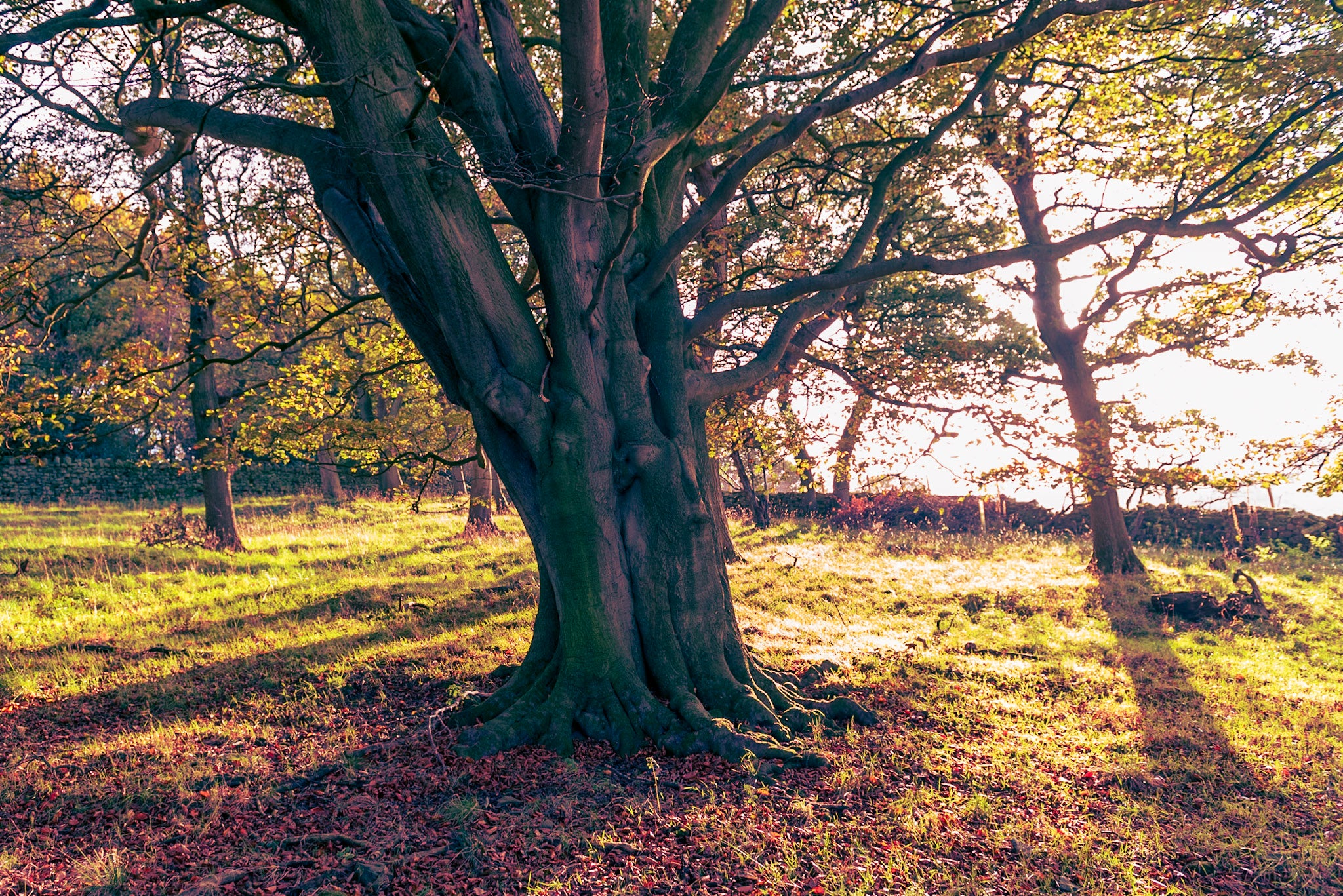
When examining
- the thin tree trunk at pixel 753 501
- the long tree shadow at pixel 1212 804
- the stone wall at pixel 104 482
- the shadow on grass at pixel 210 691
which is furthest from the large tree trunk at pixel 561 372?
the stone wall at pixel 104 482

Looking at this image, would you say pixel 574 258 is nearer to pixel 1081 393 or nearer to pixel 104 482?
pixel 1081 393

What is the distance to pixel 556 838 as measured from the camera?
421 centimetres

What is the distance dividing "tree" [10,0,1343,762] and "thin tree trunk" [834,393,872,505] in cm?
380

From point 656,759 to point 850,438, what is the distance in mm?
7225

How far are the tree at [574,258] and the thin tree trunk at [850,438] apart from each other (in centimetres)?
380

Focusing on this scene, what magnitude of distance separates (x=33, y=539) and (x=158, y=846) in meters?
14.5

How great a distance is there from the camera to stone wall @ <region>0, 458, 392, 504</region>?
23.3 metres

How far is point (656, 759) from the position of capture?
5.47 m

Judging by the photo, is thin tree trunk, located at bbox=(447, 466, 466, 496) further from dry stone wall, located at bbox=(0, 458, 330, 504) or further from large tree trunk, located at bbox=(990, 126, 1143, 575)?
large tree trunk, located at bbox=(990, 126, 1143, 575)

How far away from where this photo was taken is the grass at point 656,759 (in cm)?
400

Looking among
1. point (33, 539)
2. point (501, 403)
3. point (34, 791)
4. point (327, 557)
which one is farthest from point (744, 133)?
point (33, 539)

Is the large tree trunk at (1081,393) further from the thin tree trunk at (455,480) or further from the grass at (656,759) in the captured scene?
the thin tree trunk at (455,480)

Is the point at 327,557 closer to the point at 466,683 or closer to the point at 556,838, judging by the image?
the point at 466,683

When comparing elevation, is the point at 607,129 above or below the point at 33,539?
above
